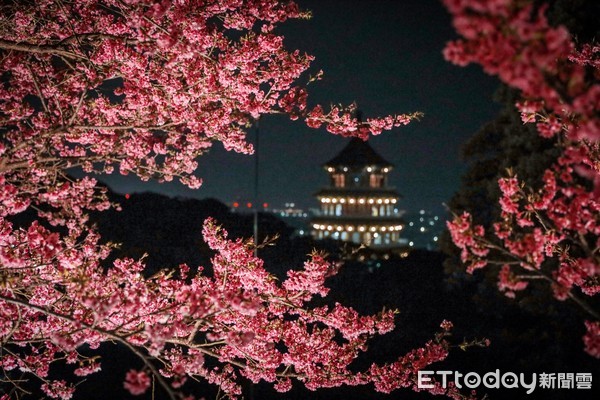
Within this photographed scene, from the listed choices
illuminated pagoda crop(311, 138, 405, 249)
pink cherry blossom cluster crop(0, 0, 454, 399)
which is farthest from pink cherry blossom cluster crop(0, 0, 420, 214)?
illuminated pagoda crop(311, 138, 405, 249)

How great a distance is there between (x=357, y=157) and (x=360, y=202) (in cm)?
340

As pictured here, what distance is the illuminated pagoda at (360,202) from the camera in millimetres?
35844

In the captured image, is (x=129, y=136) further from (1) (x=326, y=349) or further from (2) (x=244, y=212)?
(2) (x=244, y=212)

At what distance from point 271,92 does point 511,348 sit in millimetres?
10144

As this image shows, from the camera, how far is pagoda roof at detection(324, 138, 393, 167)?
3631 centimetres

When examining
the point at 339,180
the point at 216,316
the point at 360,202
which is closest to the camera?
the point at 216,316

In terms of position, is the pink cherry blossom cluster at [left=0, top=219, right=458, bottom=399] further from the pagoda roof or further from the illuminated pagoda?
the pagoda roof

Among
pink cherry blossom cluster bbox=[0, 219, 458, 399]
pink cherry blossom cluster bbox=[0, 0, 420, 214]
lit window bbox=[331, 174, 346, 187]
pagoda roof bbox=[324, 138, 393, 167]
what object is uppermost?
pagoda roof bbox=[324, 138, 393, 167]

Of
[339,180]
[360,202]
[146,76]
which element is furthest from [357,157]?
[146,76]

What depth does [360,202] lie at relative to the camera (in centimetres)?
3600

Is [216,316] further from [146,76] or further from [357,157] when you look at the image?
[357,157]

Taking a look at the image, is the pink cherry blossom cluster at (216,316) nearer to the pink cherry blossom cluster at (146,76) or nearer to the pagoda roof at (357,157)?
the pink cherry blossom cluster at (146,76)

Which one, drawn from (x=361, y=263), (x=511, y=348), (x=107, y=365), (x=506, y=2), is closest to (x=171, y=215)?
(x=361, y=263)

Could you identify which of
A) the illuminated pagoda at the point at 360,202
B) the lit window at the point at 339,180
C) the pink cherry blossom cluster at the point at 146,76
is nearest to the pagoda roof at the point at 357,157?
the illuminated pagoda at the point at 360,202
